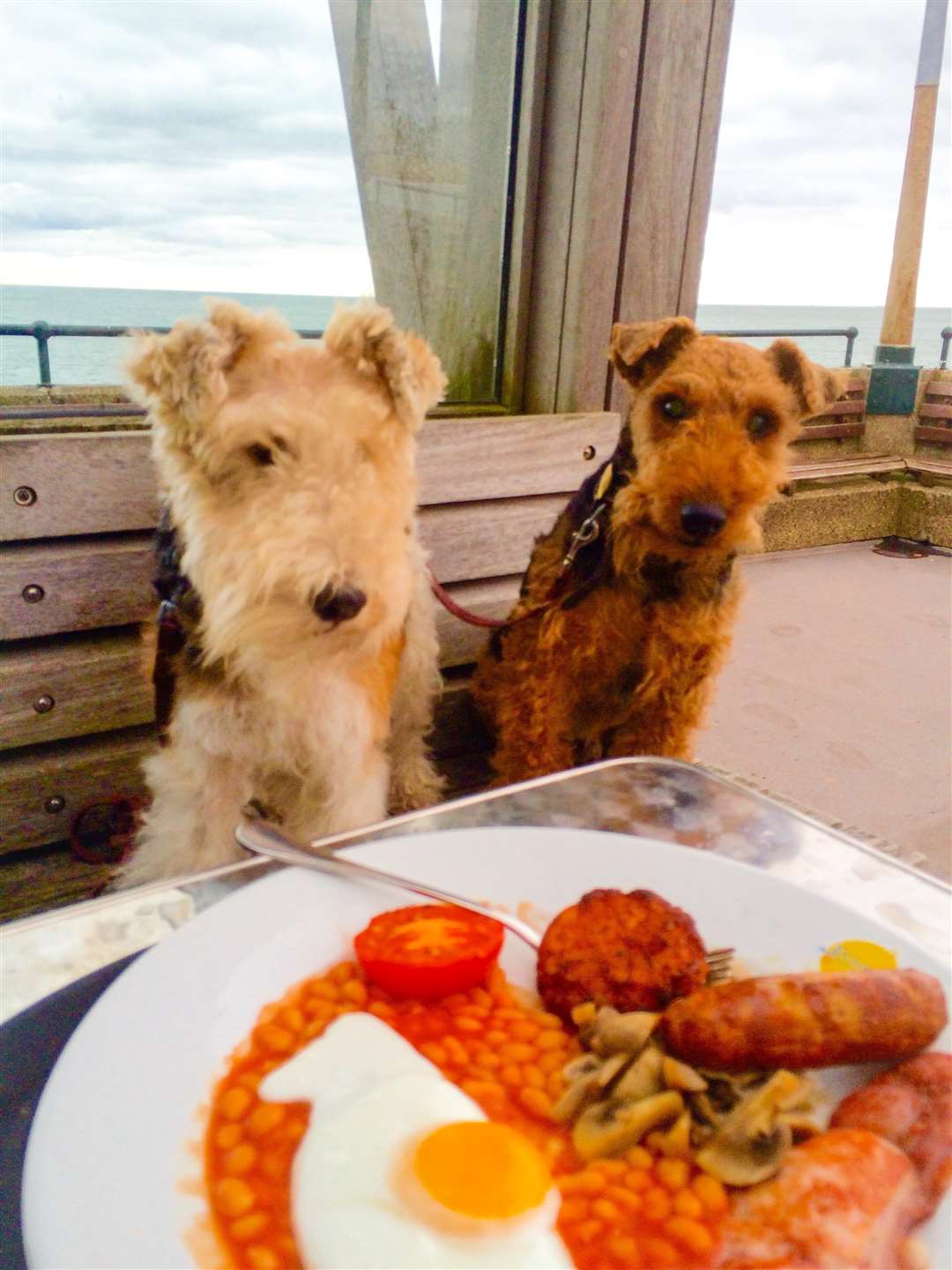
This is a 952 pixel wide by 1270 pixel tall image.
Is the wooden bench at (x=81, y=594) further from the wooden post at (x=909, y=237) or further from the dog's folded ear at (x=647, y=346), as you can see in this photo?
the wooden post at (x=909, y=237)

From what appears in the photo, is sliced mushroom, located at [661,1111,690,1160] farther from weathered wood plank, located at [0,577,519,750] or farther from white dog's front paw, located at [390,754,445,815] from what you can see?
white dog's front paw, located at [390,754,445,815]

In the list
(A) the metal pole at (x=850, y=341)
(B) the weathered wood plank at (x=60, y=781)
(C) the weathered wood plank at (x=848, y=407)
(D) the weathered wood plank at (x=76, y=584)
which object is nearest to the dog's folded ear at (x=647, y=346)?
(D) the weathered wood plank at (x=76, y=584)

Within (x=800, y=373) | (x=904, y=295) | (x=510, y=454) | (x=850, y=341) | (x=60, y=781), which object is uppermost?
(x=904, y=295)

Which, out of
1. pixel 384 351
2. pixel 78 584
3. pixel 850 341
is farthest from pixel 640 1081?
pixel 850 341

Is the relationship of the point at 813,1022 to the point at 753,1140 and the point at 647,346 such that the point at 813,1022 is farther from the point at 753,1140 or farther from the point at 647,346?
the point at 647,346

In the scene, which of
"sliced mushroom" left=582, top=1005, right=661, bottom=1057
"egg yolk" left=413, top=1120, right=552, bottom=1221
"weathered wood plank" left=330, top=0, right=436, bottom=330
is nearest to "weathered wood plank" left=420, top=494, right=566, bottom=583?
"weathered wood plank" left=330, top=0, right=436, bottom=330

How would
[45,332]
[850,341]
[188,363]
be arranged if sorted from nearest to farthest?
[188,363] → [45,332] → [850,341]

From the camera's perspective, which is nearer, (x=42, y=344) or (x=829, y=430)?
(x=42, y=344)
